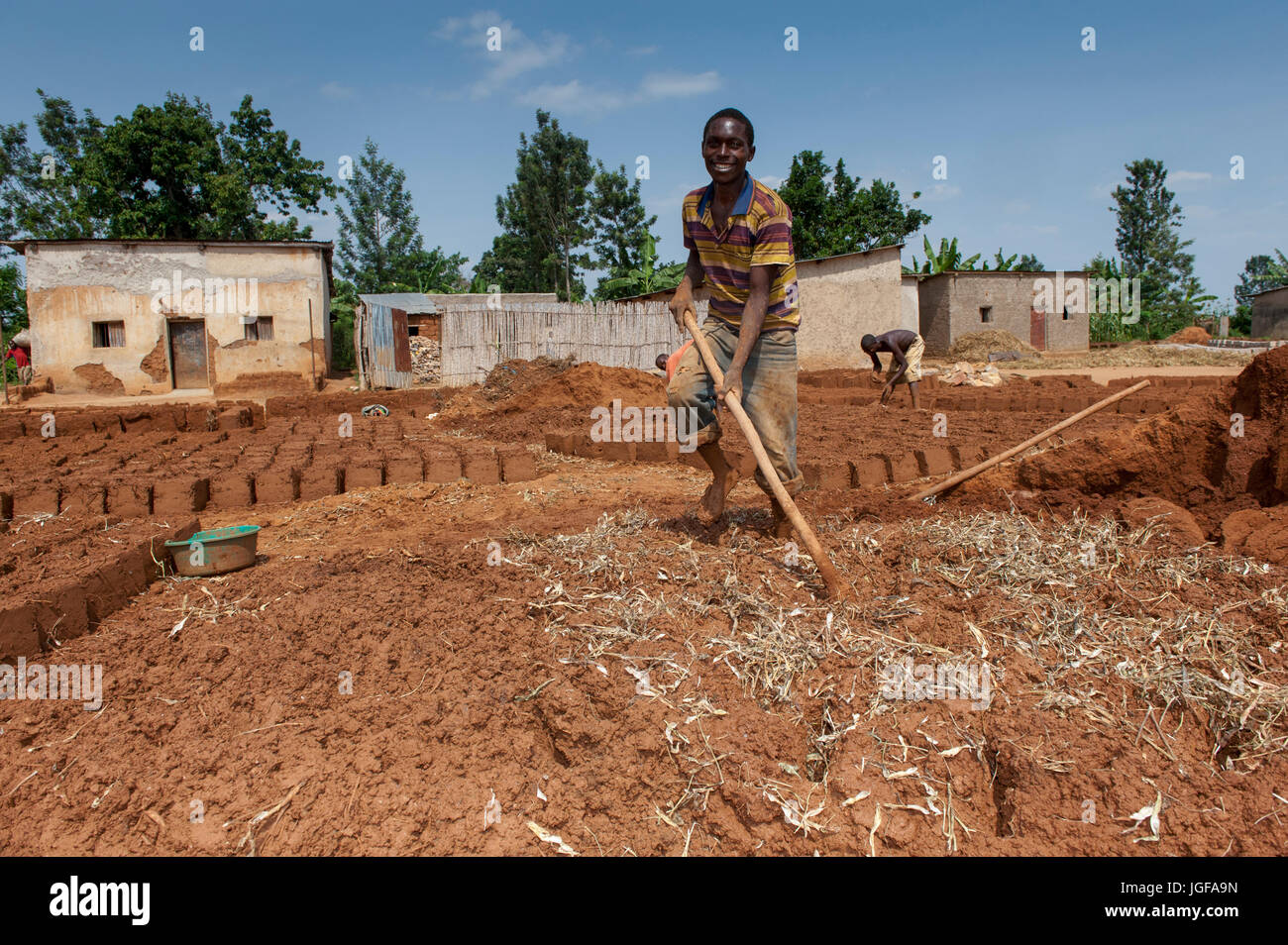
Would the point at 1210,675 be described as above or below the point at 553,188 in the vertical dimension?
below

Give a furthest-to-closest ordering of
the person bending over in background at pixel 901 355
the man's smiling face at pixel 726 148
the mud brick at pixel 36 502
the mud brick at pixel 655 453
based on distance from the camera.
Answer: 1. the person bending over in background at pixel 901 355
2. the mud brick at pixel 655 453
3. the mud brick at pixel 36 502
4. the man's smiling face at pixel 726 148

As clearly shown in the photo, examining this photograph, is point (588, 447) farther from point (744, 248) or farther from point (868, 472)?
point (744, 248)

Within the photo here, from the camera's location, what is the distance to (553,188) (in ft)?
99.1

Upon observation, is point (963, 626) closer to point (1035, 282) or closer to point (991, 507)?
point (991, 507)

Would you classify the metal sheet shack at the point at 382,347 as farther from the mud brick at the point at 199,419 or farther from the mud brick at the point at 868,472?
the mud brick at the point at 868,472

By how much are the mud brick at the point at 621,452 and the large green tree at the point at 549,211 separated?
2301 centimetres

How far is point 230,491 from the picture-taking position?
20.5ft

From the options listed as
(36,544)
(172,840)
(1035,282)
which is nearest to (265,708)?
(172,840)

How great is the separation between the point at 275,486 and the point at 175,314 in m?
14.9

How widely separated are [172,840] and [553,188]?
30.6 metres

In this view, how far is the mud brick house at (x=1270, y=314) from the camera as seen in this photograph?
26.9 m

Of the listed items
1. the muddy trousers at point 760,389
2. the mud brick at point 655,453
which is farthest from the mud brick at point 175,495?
the muddy trousers at point 760,389

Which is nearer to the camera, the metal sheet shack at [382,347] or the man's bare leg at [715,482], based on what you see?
the man's bare leg at [715,482]

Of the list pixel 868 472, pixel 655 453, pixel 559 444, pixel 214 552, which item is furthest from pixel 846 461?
pixel 214 552
